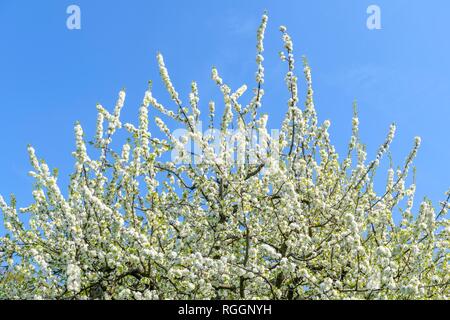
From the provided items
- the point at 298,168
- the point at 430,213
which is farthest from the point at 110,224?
the point at 430,213

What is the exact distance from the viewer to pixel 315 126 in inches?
471

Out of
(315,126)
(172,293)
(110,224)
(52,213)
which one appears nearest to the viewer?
(172,293)

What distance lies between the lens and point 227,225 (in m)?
9.96

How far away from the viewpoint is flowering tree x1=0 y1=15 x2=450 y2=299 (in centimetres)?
849

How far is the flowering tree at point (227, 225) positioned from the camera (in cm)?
849

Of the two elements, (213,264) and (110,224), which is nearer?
(213,264)

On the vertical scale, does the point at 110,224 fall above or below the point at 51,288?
above

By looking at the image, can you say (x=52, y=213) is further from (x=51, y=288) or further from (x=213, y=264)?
(x=213, y=264)

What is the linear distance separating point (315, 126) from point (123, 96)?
165 inches

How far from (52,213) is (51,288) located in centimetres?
215
